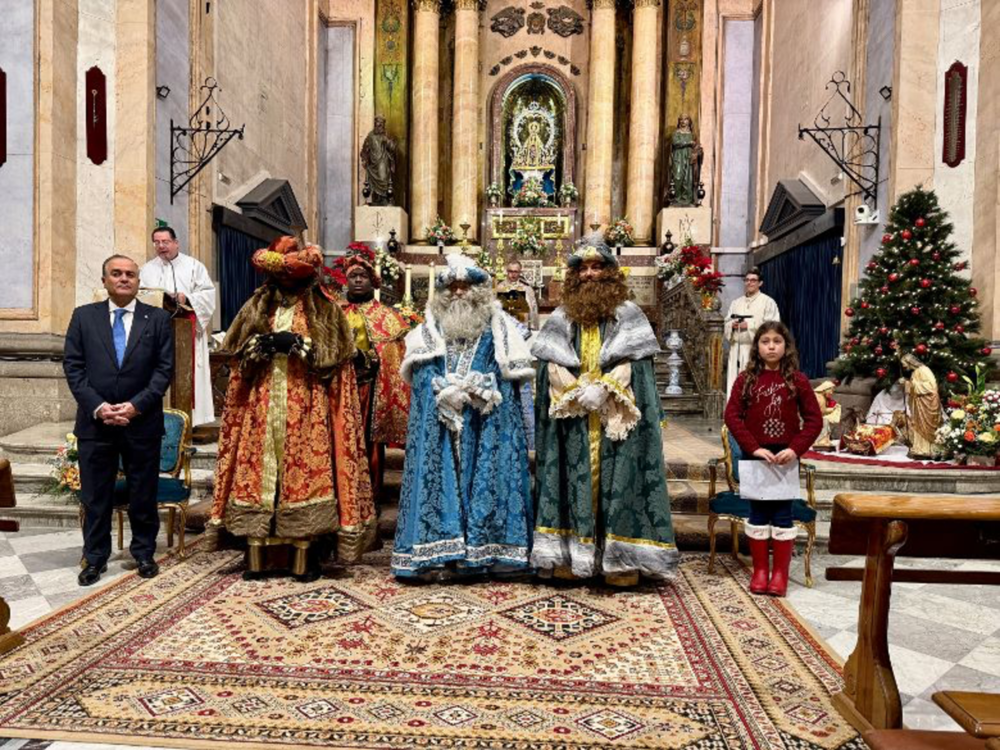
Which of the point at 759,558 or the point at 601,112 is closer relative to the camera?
the point at 759,558

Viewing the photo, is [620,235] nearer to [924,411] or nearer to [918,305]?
[918,305]

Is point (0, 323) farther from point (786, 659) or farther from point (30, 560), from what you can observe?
point (786, 659)

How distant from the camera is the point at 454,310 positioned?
4.63m

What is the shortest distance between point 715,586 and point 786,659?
1.14 metres

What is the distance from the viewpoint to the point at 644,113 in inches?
659

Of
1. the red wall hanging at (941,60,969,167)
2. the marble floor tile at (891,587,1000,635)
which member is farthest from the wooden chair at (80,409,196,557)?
the red wall hanging at (941,60,969,167)

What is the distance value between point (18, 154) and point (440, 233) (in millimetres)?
9038

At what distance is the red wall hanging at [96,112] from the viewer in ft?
28.2

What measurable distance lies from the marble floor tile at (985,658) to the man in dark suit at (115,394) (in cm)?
463

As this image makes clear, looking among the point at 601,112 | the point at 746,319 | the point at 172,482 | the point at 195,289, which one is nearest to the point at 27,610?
the point at 172,482

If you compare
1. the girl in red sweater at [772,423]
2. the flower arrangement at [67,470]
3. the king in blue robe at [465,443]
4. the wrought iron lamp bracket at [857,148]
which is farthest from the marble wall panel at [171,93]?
the wrought iron lamp bracket at [857,148]

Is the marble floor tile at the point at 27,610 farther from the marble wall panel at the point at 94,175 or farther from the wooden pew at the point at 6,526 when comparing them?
the marble wall panel at the point at 94,175

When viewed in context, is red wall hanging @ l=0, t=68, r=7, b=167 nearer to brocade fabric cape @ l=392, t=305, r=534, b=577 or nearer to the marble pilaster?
brocade fabric cape @ l=392, t=305, r=534, b=577

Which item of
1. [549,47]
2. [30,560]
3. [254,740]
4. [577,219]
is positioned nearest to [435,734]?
[254,740]
